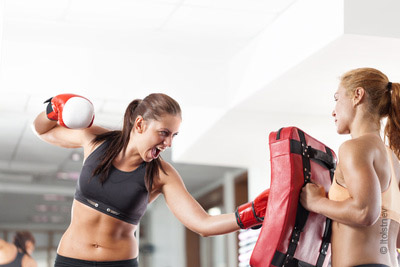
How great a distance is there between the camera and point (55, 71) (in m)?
5.47

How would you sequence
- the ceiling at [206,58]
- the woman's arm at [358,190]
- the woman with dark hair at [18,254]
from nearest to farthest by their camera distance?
the woman's arm at [358,190] → the ceiling at [206,58] → the woman with dark hair at [18,254]

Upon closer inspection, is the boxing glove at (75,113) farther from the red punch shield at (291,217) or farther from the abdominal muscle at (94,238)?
the red punch shield at (291,217)

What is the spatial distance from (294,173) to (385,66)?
2.45 m

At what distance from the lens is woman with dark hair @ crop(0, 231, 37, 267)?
6539 millimetres

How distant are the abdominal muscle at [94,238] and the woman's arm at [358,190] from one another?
3.17ft

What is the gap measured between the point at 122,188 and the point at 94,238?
238 mm

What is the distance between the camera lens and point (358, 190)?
2.16m

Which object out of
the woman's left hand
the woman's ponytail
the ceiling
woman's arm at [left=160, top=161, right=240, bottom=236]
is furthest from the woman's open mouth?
the ceiling

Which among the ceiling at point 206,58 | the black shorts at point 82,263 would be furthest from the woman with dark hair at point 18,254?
the black shorts at point 82,263

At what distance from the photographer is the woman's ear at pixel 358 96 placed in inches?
92.0

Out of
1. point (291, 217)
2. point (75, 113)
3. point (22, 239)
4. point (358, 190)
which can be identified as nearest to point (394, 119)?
point (358, 190)

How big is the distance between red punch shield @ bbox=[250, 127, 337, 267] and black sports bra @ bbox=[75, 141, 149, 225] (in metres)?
0.66

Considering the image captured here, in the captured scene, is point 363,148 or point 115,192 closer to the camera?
point 363,148

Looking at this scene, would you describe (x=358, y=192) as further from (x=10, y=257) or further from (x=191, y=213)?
(x=10, y=257)
